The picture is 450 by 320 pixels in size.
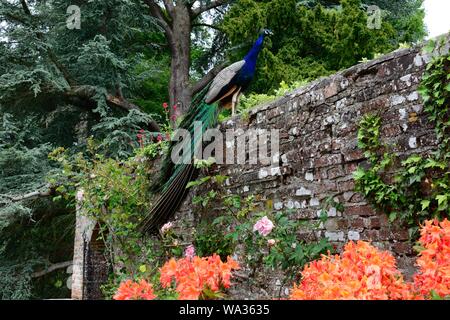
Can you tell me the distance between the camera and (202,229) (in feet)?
16.0

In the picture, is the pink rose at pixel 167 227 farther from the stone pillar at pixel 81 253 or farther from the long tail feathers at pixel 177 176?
the stone pillar at pixel 81 253

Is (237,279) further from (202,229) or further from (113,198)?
(113,198)

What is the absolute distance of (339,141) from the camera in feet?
11.2

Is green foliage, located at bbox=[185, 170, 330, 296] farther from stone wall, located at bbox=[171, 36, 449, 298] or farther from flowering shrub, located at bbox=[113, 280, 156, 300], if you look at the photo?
flowering shrub, located at bbox=[113, 280, 156, 300]

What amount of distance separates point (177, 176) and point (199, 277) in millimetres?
3354

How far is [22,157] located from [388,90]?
870 cm

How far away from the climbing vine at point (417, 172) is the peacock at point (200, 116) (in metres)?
1.88

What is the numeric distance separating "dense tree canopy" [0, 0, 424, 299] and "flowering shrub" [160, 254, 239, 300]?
661 centimetres

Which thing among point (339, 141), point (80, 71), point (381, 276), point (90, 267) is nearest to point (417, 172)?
point (339, 141)

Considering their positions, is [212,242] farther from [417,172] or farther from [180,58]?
[180,58]

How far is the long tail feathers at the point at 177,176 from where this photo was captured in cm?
495

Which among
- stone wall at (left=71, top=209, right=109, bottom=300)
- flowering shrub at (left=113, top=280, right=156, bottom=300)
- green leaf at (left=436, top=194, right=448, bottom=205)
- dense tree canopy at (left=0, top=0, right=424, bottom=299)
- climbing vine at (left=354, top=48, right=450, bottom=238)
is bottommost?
stone wall at (left=71, top=209, right=109, bottom=300)

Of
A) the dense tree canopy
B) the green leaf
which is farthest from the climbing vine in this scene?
the dense tree canopy

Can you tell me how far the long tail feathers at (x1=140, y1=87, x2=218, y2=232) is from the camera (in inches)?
195
